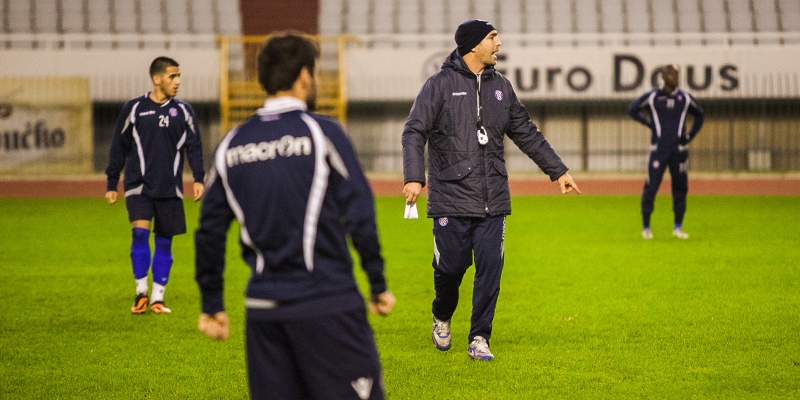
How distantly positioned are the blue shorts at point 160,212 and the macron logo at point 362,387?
15.3ft

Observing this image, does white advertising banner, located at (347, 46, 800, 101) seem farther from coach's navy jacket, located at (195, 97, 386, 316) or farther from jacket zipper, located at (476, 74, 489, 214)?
coach's navy jacket, located at (195, 97, 386, 316)

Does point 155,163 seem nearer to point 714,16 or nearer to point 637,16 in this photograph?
point 637,16

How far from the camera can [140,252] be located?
7449 millimetres

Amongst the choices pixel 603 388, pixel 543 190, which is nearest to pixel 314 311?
pixel 603 388

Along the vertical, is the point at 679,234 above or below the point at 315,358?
below

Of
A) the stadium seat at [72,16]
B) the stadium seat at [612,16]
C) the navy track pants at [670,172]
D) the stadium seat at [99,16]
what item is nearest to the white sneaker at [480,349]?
the navy track pants at [670,172]

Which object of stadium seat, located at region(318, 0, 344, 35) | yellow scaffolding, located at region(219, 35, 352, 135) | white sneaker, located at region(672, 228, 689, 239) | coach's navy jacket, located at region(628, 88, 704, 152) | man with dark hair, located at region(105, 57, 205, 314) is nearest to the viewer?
man with dark hair, located at region(105, 57, 205, 314)

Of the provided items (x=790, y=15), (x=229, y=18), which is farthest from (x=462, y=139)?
(x=790, y=15)

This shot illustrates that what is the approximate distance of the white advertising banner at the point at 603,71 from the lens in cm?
2402

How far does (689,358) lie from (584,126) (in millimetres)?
19888

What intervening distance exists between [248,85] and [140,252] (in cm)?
1720

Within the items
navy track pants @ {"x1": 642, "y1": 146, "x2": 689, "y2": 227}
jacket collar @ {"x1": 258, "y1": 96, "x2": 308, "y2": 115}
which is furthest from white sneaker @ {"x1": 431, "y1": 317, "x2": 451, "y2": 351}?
navy track pants @ {"x1": 642, "y1": 146, "x2": 689, "y2": 227}

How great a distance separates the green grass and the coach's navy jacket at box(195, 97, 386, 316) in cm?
214

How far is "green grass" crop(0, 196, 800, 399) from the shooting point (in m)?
5.27
